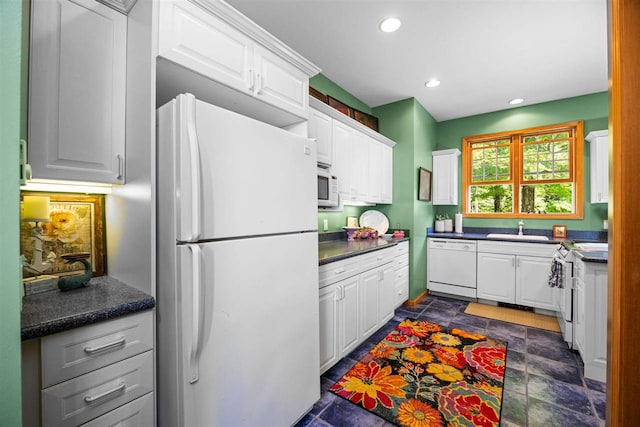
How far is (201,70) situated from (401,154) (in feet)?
10.0

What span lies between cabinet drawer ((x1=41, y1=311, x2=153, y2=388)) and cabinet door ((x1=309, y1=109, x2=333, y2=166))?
1.86m

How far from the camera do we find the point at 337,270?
2.06 meters

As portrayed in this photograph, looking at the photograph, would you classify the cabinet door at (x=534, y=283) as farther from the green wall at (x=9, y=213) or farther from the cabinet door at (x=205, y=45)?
the green wall at (x=9, y=213)

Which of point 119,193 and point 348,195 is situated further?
point 348,195

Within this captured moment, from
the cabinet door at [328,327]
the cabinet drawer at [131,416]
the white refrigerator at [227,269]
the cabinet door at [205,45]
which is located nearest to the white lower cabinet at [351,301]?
the cabinet door at [328,327]

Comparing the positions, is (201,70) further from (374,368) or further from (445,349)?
(445,349)

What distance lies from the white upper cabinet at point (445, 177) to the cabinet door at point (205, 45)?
3652 millimetres

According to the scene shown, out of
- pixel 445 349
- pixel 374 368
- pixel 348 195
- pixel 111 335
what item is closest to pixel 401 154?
pixel 348 195

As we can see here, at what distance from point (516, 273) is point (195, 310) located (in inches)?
152

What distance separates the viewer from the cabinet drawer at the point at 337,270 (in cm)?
191

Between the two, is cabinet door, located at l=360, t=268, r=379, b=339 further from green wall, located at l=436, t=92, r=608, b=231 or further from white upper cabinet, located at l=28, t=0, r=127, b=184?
green wall, located at l=436, t=92, r=608, b=231

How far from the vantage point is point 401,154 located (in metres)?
3.78

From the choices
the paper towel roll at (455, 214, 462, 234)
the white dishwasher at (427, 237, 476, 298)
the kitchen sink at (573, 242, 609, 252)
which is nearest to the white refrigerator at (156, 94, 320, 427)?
the kitchen sink at (573, 242, 609, 252)

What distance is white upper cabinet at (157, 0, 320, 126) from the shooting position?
1188 mm
